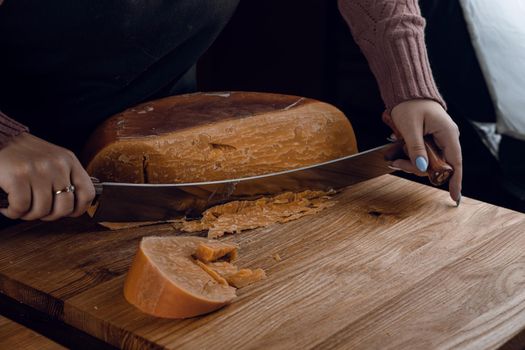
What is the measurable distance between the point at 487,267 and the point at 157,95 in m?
0.84

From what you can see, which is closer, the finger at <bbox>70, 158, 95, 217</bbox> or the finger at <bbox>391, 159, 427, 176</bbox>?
the finger at <bbox>70, 158, 95, 217</bbox>

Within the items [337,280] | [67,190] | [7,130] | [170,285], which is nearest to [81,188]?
[67,190]

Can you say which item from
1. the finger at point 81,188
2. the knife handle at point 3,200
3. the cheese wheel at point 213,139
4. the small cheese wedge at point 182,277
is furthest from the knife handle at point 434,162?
the knife handle at point 3,200

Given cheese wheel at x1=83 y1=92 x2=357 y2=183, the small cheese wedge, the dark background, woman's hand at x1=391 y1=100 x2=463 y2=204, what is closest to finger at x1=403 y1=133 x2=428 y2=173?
woman's hand at x1=391 y1=100 x2=463 y2=204

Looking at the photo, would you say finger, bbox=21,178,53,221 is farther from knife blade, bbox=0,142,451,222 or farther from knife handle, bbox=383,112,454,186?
knife handle, bbox=383,112,454,186

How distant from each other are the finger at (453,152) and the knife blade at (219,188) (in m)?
0.03

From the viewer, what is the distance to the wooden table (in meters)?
1.03

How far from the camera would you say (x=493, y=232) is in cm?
135

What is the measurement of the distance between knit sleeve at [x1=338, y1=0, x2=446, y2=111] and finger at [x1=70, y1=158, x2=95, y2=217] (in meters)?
0.62

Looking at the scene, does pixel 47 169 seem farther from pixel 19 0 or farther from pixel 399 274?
pixel 399 274

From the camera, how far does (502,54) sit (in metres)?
2.21

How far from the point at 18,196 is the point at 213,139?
0.44m

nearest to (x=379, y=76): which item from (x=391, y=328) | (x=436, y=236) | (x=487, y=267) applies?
(x=436, y=236)

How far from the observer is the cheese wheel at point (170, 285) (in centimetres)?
105
